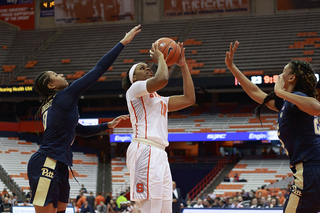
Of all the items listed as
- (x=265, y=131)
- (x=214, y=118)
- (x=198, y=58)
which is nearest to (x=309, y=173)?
(x=265, y=131)

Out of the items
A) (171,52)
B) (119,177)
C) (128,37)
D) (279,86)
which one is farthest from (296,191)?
(119,177)

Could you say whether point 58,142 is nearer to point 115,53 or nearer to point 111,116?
point 115,53

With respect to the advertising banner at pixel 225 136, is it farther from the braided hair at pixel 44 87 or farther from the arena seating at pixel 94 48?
the braided hair at pixel 44 87

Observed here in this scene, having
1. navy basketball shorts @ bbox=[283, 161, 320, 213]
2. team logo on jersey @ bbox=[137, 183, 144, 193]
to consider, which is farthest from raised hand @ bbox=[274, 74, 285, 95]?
team logo on jersey @ bbox=[137, 183, 144, 193]

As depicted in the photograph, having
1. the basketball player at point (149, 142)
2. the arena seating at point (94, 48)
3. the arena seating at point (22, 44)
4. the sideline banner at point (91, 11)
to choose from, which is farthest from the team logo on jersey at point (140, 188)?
the sideline banner at point (91, 11)

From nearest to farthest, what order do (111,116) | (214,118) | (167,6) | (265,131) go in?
(265,131) → (214,118) → (111,116) → (167,6)

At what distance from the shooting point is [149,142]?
351 centimetres

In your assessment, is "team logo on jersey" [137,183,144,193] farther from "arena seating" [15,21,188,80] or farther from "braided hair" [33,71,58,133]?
"arena seating" [15,21,188,80]

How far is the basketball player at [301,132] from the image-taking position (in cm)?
291

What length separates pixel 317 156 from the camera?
298 cm

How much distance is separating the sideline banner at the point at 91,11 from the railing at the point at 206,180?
13.9 metres

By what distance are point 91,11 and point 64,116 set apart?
91.7ft

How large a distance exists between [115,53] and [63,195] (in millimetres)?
1427

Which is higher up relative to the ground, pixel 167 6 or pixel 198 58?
pixel 167 6
